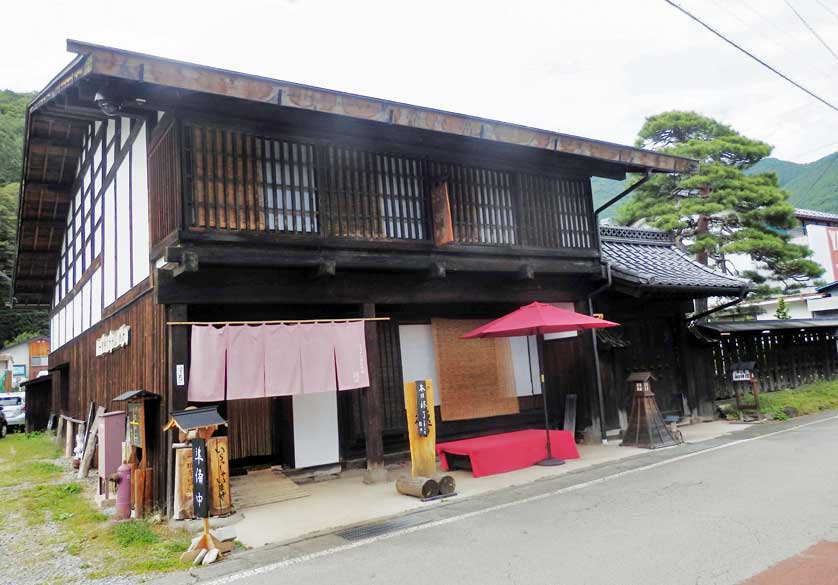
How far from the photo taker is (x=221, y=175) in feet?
26.9

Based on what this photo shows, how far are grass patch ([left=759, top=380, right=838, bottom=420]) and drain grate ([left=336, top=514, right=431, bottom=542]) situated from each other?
34.7 feet

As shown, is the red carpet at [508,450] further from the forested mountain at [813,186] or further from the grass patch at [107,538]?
the forested mountain at [813,186]

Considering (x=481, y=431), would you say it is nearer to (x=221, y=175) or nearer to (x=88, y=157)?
(x=221, y=175)

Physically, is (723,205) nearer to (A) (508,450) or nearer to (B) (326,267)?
(A) (508,450)

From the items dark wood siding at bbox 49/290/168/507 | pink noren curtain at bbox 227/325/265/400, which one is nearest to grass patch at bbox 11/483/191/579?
dark wood siding at bbox 49/290/168/507

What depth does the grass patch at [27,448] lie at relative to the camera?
16.0m

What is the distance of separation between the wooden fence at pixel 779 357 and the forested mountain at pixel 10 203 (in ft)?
103

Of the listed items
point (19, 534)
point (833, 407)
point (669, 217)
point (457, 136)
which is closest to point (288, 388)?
point (19, 534)

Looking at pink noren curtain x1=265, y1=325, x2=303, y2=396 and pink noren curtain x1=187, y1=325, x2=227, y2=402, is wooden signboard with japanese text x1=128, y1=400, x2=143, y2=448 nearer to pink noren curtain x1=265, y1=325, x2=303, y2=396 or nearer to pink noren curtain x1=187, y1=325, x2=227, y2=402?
pink noren curtain x1=187, y1=325, x2=227, y2=402

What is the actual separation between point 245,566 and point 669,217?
19117mm

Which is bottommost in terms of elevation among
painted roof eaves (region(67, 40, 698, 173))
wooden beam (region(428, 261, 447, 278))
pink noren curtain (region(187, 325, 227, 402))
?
pink noren curtain (region(187, 325, 227, 402))

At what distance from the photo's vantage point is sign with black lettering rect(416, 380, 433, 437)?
347 inches

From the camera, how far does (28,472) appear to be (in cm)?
1311

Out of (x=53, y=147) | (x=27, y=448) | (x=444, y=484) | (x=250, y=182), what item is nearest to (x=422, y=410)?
(x=444, y=484)
